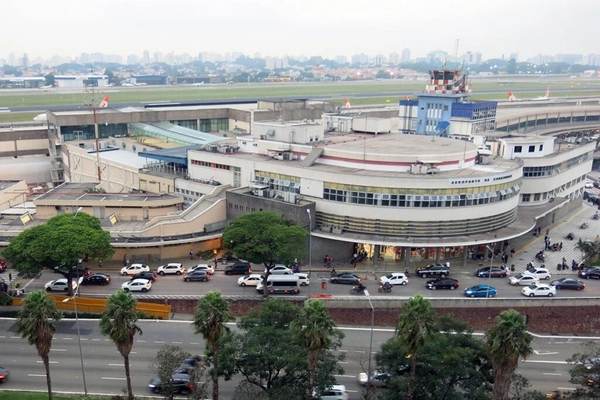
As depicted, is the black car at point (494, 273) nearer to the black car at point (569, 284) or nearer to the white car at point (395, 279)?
the black car at point (569, 284)

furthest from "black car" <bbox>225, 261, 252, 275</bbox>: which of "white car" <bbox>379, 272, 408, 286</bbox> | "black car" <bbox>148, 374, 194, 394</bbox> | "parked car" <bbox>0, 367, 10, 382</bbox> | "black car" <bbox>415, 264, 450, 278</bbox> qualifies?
"parked car" <bbox>0, 367, 10, 382</bbox>

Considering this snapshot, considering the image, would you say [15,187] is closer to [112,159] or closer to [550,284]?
[112,159]

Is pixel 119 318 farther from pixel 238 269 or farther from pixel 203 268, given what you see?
pixel 238 269

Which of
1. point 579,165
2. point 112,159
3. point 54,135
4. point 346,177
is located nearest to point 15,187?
point 112,159

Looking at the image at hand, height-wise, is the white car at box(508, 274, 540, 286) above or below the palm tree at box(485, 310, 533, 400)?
below

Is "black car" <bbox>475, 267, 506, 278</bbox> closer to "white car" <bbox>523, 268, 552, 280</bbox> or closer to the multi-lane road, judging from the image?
"white car" <bbox>523, 268, 552, 280</bbox>

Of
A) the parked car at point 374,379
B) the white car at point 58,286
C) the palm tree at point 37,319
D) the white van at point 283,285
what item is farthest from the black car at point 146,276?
the parked car at point 374,379
